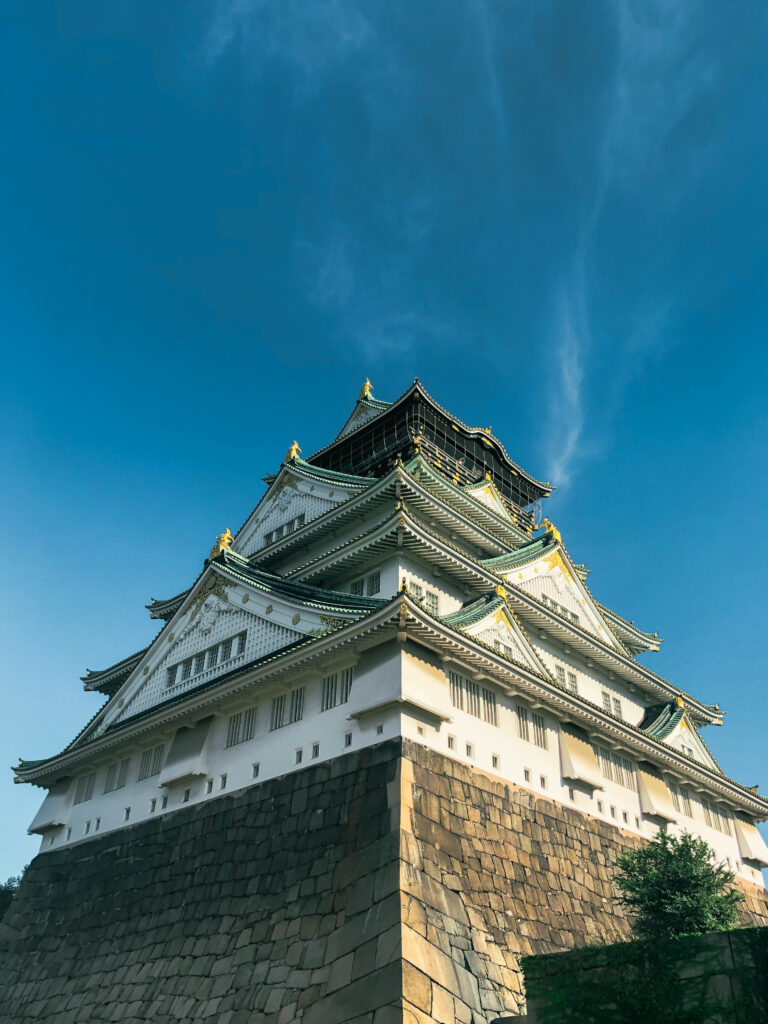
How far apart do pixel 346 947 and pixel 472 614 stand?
390 inches

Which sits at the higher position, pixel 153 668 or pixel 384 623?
pixel 153 668

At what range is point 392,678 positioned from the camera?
777 inches

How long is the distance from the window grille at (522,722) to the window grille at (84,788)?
14.7 meters

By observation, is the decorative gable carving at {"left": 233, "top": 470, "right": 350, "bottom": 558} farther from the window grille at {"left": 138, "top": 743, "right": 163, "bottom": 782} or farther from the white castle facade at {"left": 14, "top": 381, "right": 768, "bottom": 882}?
the window grille at {"left": 138, "top": 743, "right": 163, "bottom": 782}

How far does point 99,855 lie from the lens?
2536 cm

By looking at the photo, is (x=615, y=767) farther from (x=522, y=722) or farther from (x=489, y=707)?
(x=489, y=707)

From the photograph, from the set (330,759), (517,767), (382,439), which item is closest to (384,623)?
(330,759)

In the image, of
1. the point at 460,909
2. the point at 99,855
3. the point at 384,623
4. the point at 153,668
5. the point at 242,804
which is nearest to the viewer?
the point at 460,909

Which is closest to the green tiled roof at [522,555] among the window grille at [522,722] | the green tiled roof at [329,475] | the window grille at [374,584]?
the window grille at [374,584]

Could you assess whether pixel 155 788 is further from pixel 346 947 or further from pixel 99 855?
pixel 346 947

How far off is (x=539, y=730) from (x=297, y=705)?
6.99 meters

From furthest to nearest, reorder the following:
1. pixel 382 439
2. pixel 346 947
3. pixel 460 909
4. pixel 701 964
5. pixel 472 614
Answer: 1. pixel 382 439
2. pixel 472 614
3. pixel 460 909
4. pixel 346 947
5. pixel 701 964

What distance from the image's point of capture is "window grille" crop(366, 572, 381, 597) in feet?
85.6

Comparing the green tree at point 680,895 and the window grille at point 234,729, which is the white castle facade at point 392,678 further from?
the green tree at point 680,895
